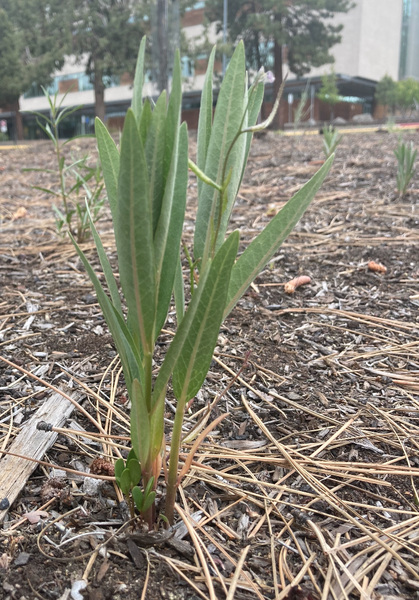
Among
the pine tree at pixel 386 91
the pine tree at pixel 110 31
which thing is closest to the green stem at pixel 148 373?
the pine tree at pixel 110 31

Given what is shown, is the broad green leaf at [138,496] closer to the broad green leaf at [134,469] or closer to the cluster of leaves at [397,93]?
the broad green leaf at [134,469]

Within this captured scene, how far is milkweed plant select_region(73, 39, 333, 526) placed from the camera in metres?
0.56

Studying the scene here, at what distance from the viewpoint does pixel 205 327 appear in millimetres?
613

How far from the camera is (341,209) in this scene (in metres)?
2.82

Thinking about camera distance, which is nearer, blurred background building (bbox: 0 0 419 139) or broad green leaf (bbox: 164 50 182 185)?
broad green leaf (bbox: 164 50 182 185)

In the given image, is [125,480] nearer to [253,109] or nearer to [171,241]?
[171,241]

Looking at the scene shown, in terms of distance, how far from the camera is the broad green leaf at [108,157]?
26.3 inches

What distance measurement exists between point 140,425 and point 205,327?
0.53 feet

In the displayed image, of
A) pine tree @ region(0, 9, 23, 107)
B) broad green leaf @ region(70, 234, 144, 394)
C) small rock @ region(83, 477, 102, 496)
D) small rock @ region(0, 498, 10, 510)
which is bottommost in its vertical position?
small rock @ region(83, 477, 102, 496)

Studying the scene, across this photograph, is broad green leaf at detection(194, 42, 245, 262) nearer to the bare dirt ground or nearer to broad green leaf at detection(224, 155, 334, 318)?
broad green leaf at detection(224, 155, 334, 318)

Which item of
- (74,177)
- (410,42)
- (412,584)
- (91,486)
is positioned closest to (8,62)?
(74,177)

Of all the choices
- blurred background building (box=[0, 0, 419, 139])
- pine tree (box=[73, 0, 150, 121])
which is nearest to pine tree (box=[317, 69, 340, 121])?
blurred background building (box=[0, 0, 419, 139])

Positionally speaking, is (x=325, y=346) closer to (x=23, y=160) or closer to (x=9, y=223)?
(x=9, y=223)

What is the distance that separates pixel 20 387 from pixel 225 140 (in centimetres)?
78
